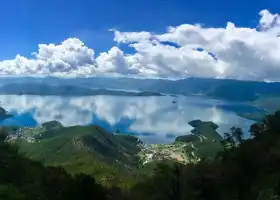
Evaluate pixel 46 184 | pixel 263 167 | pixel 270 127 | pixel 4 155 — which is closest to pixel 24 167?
pixel 4 155

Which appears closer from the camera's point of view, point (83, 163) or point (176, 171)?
point (176, 171)

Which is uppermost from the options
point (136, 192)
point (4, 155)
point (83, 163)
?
point (4, 155)

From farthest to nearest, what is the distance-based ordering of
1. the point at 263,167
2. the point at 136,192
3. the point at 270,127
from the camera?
the point at 270,127
the point at 136,192
the point at 263,167

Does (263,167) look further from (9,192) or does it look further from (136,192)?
(9,192)

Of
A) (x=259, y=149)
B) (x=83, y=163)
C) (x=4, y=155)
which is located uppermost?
(x=259, y=149)

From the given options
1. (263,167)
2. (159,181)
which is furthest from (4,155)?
(263,167)

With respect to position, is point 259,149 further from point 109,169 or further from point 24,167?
point 109,169

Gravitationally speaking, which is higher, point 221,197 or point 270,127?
point 270,127

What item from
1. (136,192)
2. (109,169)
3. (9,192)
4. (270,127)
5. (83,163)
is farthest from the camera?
(83,163)

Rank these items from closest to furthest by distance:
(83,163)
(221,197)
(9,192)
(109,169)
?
1. (9,192)
2. (221,197)
3. (109,169)
4. (83,163)
